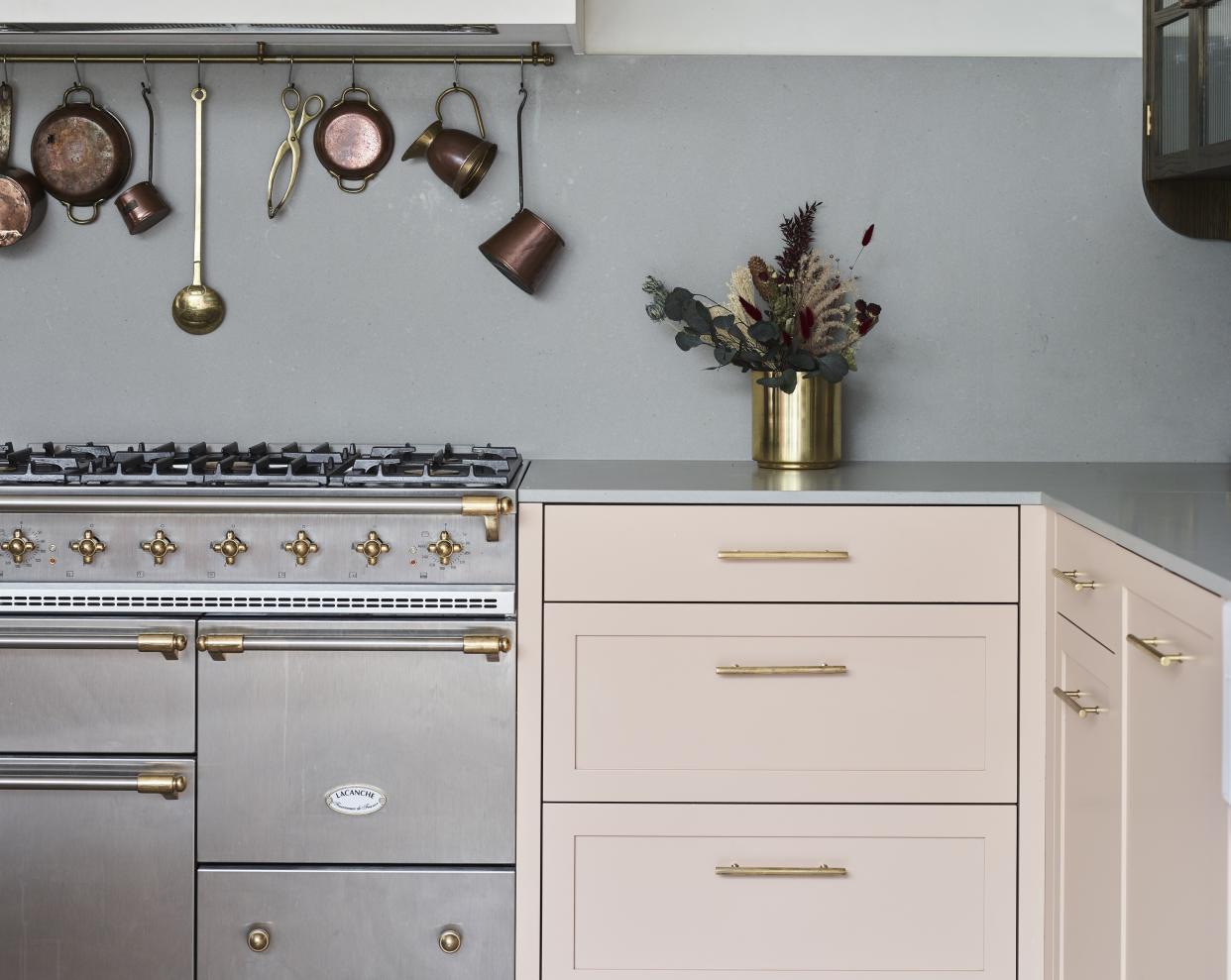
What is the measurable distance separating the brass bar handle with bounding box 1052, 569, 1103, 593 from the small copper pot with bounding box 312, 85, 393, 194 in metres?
1.52

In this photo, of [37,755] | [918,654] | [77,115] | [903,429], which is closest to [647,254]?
[903,429]

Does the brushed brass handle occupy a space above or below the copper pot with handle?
below

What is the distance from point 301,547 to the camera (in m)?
2.06

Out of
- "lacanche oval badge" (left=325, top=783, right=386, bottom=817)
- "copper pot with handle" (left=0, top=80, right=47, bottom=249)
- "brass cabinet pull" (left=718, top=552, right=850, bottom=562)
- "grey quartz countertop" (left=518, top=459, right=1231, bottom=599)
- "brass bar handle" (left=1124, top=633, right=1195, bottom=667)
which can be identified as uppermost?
"copper pot with handle" (left=0, top=80, right=47, bottom=249)

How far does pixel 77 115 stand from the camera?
2.55 meters

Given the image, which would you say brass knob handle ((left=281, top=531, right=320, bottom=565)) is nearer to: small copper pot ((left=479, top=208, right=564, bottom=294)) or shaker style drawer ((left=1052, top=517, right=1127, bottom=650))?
small copper pot ((left=479, top=208, right=564, bottom=294))

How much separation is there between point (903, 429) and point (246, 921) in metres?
1.55

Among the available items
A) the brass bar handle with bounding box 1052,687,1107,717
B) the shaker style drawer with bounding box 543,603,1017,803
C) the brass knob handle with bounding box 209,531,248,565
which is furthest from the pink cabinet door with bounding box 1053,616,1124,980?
the brass knob handle with bounding box 209,531,248,565

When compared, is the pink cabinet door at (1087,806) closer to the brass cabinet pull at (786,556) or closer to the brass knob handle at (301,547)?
the brass cabinet pull at (786,556)

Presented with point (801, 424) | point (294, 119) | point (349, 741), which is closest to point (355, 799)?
point (349, 741)

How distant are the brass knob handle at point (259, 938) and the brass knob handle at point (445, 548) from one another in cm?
68

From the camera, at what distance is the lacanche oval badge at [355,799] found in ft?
6.89

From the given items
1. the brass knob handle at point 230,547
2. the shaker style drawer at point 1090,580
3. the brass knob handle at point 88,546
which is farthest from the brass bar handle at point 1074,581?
the brass knob handle at point 88,546

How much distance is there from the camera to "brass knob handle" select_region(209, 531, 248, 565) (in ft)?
6.78
